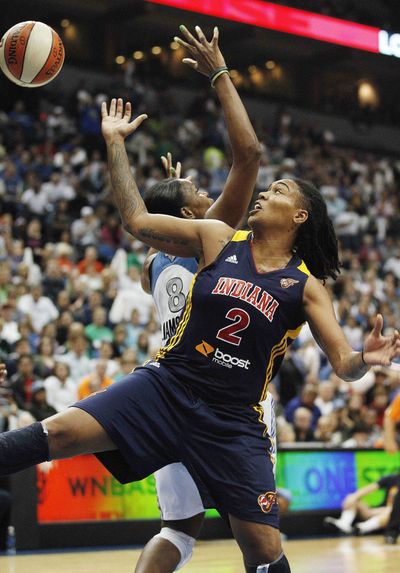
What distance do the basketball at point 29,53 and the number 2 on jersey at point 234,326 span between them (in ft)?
8.55

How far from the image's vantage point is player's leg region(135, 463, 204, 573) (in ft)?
16.3

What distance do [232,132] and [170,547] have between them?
2190 millimetres

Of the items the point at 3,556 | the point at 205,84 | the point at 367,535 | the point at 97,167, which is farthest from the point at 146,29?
the point at 3,556

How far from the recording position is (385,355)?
4.32 meters

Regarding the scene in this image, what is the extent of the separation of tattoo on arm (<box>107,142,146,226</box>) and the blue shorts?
2.70 feet

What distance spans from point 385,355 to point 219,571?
4.43 meters

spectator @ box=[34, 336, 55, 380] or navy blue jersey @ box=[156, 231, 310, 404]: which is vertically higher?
navy blue jersey @ box=[156, 231, 310, 404]

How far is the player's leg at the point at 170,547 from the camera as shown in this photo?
4949 millimetres

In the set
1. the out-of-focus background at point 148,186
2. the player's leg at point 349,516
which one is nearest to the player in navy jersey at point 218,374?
the out-of-focus background at point 148,186

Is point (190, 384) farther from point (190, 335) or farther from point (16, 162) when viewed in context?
point (16, 162)

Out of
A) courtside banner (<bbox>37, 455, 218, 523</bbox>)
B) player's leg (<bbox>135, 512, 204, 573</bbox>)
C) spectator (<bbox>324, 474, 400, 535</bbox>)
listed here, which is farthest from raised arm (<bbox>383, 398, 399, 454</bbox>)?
player's leg (<bbox>135, 512, 204, 573</bbox>)

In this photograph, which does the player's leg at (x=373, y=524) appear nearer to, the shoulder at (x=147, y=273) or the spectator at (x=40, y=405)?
the spectator at (x=40, y=405)

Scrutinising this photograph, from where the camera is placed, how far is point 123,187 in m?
4.77

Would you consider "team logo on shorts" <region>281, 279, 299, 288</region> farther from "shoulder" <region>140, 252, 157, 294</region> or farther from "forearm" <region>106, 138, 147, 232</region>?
"shoulder" <region>140, 252, 157, 294</region>
